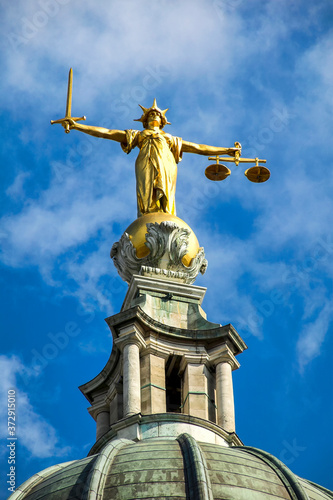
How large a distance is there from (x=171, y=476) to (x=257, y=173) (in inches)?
730

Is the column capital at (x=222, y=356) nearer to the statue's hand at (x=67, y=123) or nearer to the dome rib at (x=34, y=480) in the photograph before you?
the dome rib at (x=34, y=480)

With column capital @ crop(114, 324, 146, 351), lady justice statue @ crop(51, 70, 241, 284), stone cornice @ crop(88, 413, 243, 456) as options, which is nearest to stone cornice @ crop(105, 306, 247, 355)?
column capital @ crop(114, 324, 146, 351)

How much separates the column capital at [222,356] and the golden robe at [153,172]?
6.90m

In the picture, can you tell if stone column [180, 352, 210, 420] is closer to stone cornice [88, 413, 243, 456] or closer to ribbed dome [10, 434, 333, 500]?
stone cornice [88, 413, 243, 456]

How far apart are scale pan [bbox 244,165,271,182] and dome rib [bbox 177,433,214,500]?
50.6ft

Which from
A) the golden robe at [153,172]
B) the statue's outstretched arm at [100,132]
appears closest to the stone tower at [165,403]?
the golden robe at [153,172]

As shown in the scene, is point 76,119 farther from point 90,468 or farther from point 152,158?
point 90,468

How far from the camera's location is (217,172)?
6850 cm

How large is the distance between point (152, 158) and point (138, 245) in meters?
4.44

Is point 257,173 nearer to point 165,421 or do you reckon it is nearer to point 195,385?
point 195,385

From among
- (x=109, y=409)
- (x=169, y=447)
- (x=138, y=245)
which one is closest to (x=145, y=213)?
(x=138, y=245)

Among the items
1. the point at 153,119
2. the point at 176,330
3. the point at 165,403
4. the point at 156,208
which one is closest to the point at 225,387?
the point at 165,403

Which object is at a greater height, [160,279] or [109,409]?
[160,279]

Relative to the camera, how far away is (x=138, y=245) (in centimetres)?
6638
